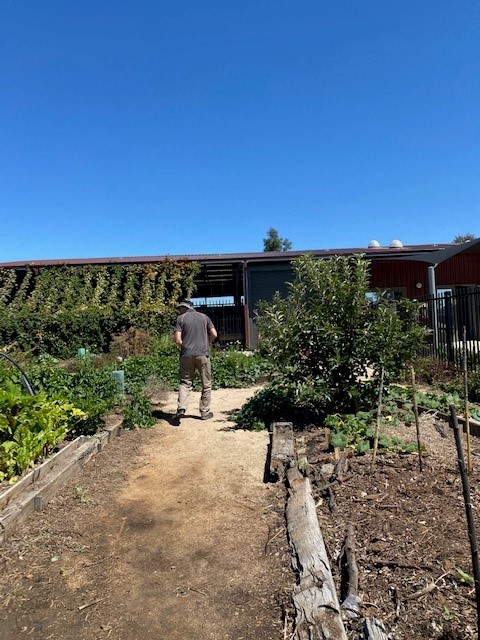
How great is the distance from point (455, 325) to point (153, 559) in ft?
27.9

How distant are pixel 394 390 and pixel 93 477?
4.48 metres

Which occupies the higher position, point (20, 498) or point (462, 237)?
point (462, 237)

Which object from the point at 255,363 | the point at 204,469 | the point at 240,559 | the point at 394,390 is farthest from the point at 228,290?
the point at 240,559

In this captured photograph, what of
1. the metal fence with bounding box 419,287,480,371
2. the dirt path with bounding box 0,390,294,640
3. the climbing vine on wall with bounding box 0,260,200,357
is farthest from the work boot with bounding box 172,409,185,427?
the climbing vine on wall with bounding box 0,260,200,357

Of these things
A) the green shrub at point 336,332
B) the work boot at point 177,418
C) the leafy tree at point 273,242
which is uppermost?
the leafy tree at point 273,242

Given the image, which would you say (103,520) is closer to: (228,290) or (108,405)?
(108,405)

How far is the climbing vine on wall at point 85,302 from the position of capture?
50.2ft

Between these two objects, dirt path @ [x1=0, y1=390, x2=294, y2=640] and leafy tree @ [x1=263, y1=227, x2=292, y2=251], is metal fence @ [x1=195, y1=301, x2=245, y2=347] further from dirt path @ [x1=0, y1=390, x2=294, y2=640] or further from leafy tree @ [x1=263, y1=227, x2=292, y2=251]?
leafy tree @ [x1=263, y1=227, x2=292, y2=251]

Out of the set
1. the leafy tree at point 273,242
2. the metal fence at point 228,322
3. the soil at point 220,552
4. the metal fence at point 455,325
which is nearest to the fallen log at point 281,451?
the soil at point 220,552

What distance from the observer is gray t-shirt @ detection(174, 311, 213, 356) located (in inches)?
287

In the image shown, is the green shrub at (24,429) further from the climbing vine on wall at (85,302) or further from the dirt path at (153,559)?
the climbing vine on wall at (85,302)

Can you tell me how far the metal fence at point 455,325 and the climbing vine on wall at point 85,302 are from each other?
860 centimetres

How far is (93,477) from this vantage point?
469 cm

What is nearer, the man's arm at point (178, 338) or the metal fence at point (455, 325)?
the man's arm at point (178, 338)
